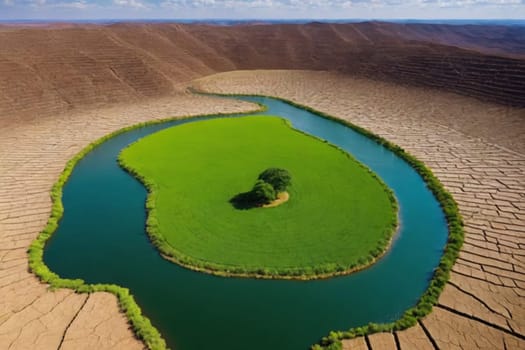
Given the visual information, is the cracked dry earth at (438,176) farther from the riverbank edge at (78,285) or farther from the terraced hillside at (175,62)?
the terraced hillside at (175,62)

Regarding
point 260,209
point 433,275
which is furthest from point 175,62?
point 433,275

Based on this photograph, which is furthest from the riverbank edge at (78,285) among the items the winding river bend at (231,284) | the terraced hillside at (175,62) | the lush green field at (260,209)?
the terraced hillside at (175,62)

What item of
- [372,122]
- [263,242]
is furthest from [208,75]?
[263,242]

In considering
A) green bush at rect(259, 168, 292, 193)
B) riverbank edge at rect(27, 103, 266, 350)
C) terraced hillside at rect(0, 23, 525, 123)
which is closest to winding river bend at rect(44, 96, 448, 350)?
riverbank edge at rect(27, 103, 266, 350)

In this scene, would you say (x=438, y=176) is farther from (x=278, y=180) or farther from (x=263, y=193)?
(x=263, y=193)

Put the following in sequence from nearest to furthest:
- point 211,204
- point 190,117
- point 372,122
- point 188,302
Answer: point 188,302 < point 211,204 < point 372,122 < point 190,117

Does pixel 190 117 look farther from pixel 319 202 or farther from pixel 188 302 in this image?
pixel 188 302
